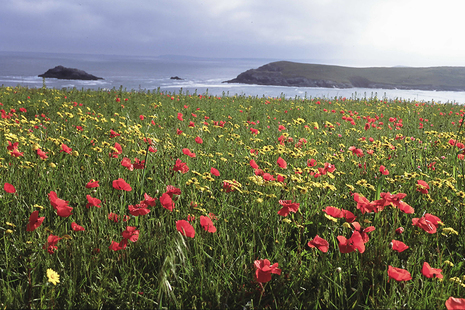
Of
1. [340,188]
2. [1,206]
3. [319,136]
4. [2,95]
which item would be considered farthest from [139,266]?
[2,95]

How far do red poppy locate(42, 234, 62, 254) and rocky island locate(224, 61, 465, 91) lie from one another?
87.2m

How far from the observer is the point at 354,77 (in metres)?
92.2

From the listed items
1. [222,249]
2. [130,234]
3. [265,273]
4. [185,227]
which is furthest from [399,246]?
[130,234]

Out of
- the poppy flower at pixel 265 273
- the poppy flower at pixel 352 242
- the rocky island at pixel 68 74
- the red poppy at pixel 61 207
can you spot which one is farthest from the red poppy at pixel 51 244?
the rocky island at pixel 68 74

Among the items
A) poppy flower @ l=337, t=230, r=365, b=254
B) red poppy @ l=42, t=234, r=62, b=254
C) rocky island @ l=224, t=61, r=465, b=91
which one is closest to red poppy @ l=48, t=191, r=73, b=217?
red poppy @ l=42, t=234, r=62, b=254

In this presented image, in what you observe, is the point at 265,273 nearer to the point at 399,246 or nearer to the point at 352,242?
the point at 352,242

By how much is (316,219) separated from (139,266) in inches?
48.4

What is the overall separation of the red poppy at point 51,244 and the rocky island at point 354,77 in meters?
87.2

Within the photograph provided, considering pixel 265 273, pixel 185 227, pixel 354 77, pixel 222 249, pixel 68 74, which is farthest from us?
pixel 354 77

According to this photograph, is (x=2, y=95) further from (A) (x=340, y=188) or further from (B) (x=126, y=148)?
(A) (x=340, y=188)

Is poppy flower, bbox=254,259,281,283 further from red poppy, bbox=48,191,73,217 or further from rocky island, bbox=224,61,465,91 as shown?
rocky island, bbox=224,61,465,91

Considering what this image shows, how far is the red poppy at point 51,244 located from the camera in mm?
1437

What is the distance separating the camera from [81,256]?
5.07 feet

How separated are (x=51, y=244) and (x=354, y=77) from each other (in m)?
102
